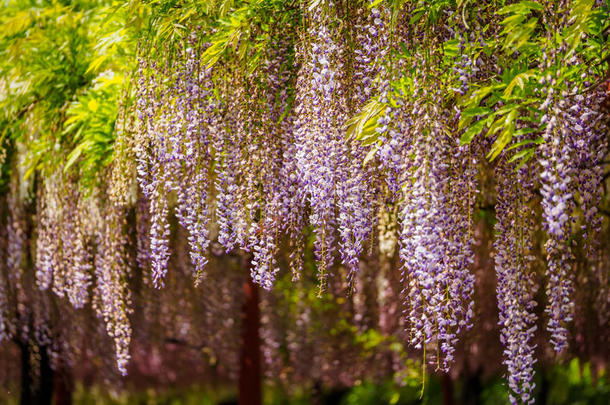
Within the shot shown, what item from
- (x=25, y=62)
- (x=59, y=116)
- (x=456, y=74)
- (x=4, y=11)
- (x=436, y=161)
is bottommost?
(x=436, y=161)

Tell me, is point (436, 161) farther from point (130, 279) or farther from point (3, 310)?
point (3, 310)

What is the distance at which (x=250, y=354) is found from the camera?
6730 mm

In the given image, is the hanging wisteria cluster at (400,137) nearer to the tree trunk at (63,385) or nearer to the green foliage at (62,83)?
the green foliage at (62,83)

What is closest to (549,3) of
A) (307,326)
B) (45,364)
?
(307,326)

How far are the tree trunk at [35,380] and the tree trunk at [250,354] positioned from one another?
2698mm

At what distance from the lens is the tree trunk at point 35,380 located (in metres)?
8.24

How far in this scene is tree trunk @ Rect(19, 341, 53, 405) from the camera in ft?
27.0

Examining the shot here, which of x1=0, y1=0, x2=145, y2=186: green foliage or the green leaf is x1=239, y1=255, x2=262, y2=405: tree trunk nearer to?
x1=0, y1=0, x2=145, y2=186: green foliage

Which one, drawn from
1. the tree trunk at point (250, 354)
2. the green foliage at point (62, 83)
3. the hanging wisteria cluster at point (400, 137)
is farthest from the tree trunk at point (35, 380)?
the hanging wisteria cluster at point (400, 137)

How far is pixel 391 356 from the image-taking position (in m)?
8.03

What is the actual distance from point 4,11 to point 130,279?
2.48 metres

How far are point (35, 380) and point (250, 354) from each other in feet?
10.0

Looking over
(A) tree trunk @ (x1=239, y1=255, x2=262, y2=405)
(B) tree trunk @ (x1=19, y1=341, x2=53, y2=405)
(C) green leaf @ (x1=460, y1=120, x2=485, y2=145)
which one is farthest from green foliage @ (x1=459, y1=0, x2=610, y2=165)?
(B) tree trunk @ (x1=19, y1=341, x2=53, y2=405)

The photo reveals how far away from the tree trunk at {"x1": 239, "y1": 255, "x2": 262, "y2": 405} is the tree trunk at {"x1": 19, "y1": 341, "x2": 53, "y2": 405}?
2.70m
